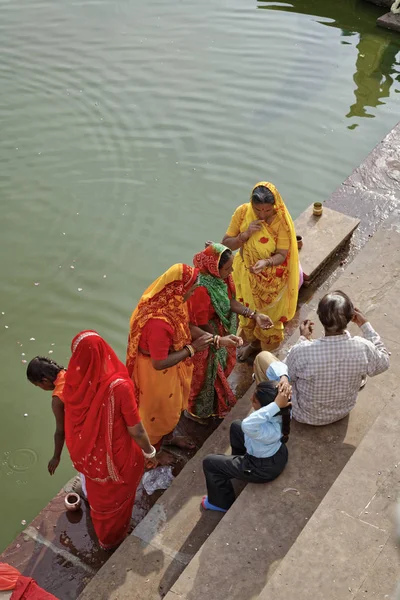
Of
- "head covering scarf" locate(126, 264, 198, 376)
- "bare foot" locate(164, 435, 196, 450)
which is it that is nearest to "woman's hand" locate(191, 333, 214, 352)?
"head covering scarf" locate(126, 264, 198, 376)

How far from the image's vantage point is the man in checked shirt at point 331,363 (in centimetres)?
414

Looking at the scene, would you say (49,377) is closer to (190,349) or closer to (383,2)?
(190,349)

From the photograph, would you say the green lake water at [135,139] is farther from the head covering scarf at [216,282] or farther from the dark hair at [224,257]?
the dark hair at [224,257]

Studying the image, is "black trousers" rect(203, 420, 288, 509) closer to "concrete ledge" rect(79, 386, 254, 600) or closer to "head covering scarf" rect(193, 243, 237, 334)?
"concrete ledge" rect(79, 386, 254, 600)

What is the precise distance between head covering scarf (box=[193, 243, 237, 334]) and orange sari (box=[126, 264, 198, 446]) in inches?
8.2

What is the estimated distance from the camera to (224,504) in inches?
177

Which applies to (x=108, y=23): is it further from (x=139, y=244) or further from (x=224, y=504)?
(x=224, y=504)

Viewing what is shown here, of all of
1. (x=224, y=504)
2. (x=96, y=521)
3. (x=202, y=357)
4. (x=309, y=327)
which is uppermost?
(x=309, y=327)

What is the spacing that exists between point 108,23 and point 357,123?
501 centimetres

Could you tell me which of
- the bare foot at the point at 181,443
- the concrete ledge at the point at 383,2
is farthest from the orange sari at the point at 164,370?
the concrete ledge at the point at 383,2

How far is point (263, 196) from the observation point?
516 cm

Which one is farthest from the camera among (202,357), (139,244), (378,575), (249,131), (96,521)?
(249,131)

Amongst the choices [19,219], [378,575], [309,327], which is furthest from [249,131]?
[378,575]

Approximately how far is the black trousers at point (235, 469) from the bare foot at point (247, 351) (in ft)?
5.08
